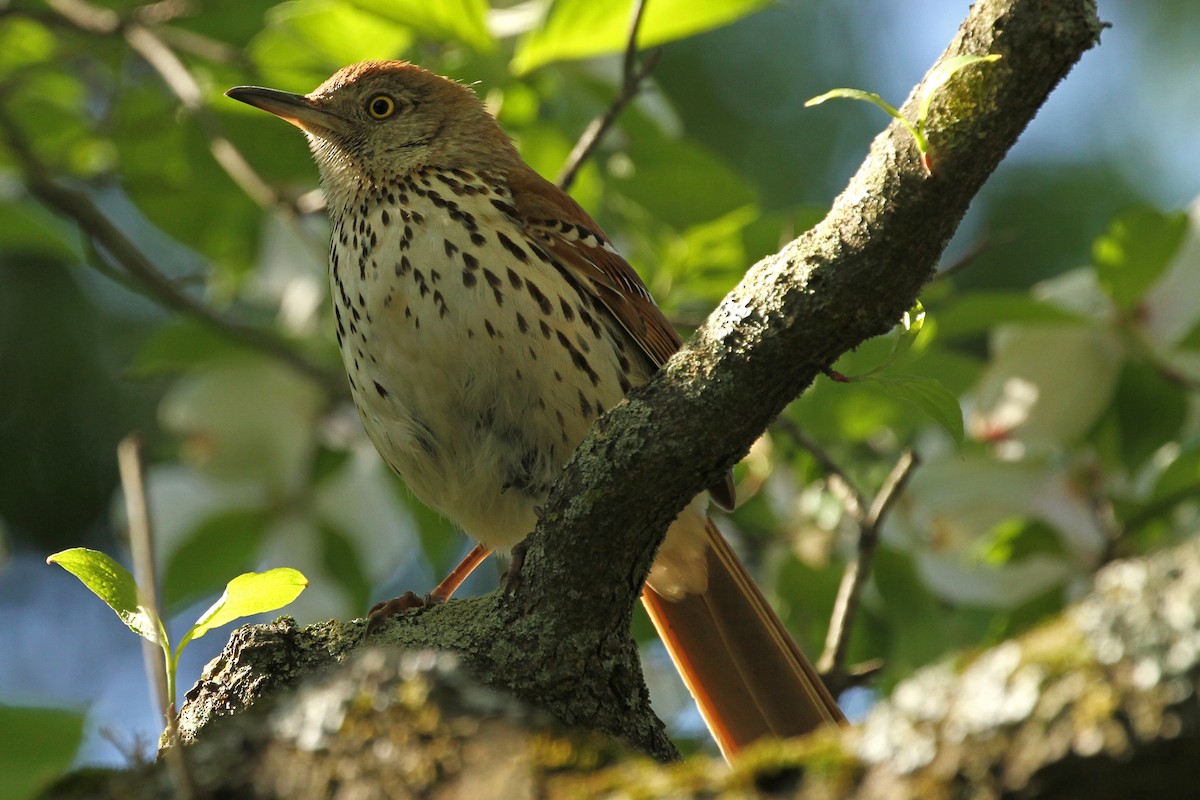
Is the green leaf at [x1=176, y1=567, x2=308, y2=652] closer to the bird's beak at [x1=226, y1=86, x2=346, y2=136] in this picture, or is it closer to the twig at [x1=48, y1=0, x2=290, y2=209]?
the bird's beak at [x1=226, y1=86, x2=346, y2=136]

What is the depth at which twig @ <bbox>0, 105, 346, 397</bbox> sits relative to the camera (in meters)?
4.07

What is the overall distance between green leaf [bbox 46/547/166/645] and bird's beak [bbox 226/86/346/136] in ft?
6.22

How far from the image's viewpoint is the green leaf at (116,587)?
2.02m

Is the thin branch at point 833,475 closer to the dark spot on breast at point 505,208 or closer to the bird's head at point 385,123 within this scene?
the dark spot on breast at point 505,208

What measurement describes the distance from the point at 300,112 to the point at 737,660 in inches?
73.7

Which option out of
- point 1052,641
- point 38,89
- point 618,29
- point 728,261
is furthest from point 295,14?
point 1052,641

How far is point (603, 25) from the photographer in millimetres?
3479

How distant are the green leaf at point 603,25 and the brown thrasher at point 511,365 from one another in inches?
12.9

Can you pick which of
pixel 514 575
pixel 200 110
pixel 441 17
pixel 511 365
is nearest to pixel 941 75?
pixel 514 575

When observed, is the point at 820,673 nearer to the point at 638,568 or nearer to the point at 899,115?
the point at 638,568

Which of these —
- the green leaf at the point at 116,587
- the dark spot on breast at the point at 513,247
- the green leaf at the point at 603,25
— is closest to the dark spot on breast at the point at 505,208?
the dark spot on breast at the point at 513,247

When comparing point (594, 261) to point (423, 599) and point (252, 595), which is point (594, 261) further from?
point (252, 595)

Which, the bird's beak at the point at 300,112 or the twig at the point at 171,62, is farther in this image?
the twig at the point at 171,62

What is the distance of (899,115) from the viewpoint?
1.79 m
